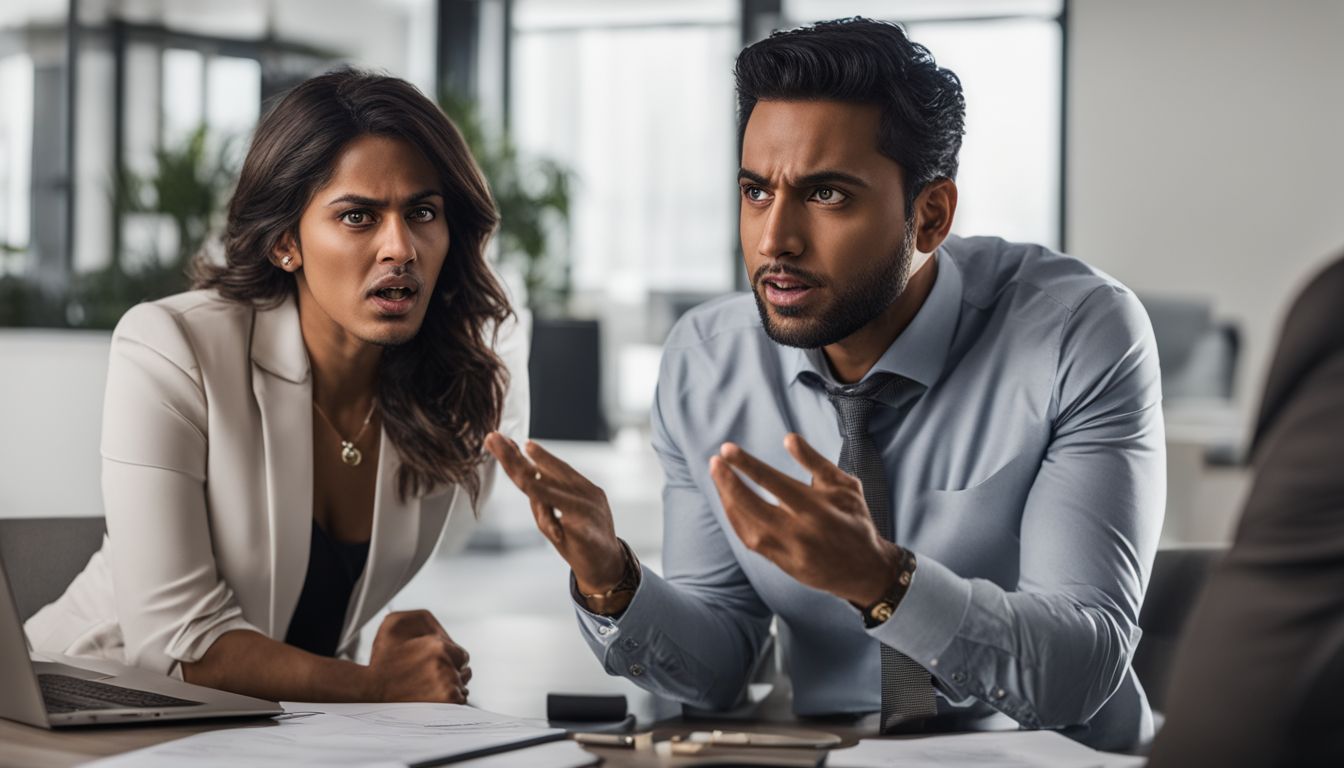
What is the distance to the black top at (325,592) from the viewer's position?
6.12ft

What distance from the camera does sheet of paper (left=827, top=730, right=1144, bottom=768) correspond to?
1092mm

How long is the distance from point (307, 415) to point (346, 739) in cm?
76

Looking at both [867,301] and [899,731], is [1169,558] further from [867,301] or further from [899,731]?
[899,731]

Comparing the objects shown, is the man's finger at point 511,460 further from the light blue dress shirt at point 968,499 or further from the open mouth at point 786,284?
the open mouth at point 786,284

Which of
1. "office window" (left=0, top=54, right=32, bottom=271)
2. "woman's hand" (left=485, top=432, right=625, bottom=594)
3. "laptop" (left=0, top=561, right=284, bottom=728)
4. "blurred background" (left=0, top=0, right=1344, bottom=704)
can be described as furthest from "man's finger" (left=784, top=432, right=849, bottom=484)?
"office window" (left=0, top=54, right=32, bottom=271)

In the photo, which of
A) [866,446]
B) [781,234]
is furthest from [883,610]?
[781,234]

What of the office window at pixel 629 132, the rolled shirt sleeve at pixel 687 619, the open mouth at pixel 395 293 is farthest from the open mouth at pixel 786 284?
the office window at pixel 629 132

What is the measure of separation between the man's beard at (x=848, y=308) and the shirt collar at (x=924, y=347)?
5 cm

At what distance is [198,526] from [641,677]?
0.61 m

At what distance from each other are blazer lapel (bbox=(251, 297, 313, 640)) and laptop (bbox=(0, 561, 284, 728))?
407 millimetres

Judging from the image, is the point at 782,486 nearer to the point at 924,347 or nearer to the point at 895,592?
the point at 895,592

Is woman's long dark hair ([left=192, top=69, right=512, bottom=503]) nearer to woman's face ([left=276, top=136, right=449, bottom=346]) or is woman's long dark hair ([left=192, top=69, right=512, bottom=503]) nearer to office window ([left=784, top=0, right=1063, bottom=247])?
woman's face ([left=276, top=136, right=449, bottom=346])

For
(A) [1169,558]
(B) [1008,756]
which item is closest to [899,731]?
(B) [1008,756]

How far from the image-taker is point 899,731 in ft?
4.15
